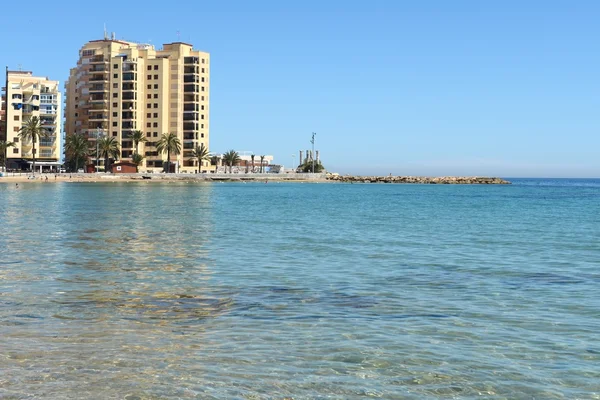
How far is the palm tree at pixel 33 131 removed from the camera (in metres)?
146

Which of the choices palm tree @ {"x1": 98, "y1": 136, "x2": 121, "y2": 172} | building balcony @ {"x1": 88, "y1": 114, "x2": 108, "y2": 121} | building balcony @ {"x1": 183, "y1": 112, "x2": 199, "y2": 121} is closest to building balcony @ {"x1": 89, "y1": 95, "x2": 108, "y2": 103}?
building balcony @ {"x1": 88, "y1": 114, "x2": 108, "y2": 121}

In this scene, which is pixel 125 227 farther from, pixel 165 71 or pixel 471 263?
pixel 165 71

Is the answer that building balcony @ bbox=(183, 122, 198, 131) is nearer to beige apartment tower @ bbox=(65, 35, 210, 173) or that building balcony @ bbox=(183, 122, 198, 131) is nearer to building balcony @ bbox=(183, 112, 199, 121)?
beige apartment tower @ bbox=(65, 35, 210, 173)

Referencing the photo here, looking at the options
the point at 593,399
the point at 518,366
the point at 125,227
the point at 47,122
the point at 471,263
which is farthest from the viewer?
the point at 47,122

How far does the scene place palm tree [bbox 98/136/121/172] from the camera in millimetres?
161250

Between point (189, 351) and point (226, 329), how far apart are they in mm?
1655

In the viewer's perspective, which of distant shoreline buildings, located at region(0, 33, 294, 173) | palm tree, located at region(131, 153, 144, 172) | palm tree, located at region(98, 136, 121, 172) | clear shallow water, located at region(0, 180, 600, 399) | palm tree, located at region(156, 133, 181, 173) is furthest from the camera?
distant shoreline buildings, located at region(0, 33, 294, 173)

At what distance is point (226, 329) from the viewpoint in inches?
510

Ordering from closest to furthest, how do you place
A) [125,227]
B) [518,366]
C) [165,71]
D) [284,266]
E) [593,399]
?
1. [593,399]
2. [518,366]
3. [284,266]
4. [125,227]
5. [165,71]

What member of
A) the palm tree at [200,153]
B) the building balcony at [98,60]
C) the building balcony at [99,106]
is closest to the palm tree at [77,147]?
the building balcony at [99,106]

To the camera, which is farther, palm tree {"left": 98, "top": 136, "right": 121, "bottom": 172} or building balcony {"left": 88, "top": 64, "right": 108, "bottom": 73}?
building balcony {"left": 88, "top": 64, "right": 108, "bottom": 73}

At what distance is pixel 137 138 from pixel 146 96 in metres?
15.2

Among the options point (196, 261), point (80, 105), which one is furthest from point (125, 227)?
point (80, 105)

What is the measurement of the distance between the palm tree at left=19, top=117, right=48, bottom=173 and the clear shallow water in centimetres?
12447
